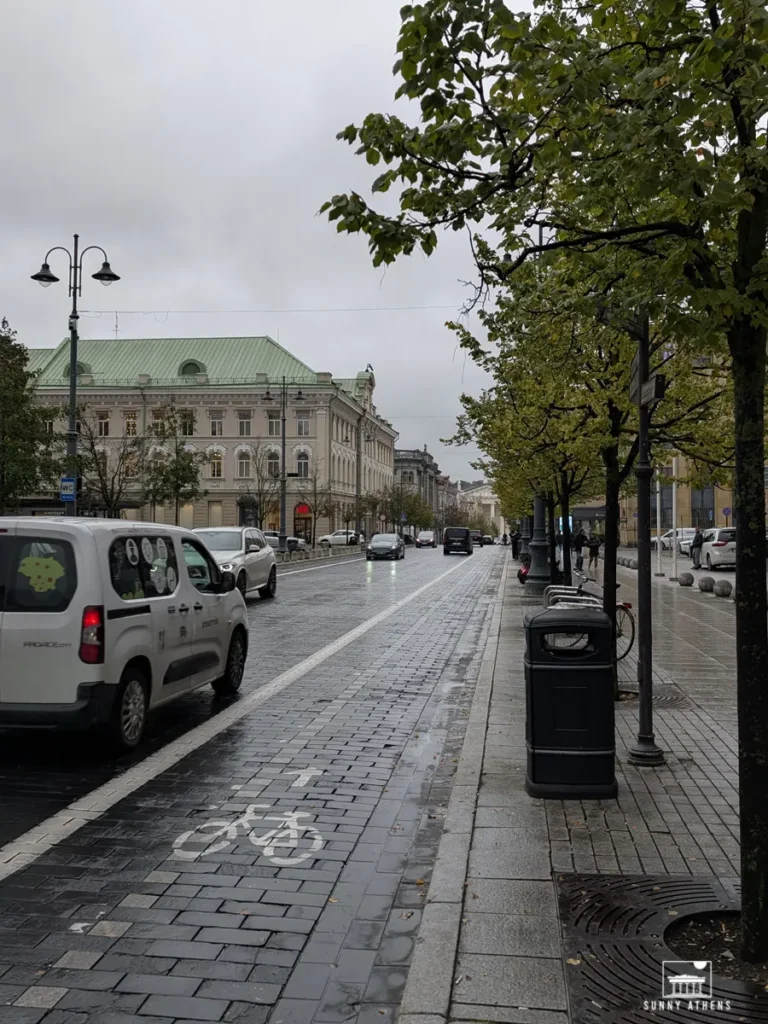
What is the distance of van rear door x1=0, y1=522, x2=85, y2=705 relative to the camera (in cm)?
694

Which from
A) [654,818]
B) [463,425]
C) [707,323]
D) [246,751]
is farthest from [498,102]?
[463,425]

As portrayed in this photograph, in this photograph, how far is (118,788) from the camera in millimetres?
6621

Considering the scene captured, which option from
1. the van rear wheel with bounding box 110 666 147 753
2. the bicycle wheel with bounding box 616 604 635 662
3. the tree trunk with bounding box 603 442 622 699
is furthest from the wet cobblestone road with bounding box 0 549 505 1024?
the bicycle wheel with bounding box 616 604 635 662

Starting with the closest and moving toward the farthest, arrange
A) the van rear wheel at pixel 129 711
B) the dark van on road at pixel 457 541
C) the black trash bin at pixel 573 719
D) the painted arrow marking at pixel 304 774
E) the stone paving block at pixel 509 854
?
1. the stone paving block at pixel 509 854
2. the black trash bin at pixel 573 719
3. the painted arrow marking at pixel 304 774
4. the van rear wheel at pixel 129 711
5. the dark van on road at pixel 457 541

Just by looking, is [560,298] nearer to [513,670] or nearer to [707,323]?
[707,323]

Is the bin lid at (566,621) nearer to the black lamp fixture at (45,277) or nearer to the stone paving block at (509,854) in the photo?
the stone paving block at (509,854)

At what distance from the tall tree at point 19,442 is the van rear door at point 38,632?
575 inches

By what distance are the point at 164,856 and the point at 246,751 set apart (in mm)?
2490

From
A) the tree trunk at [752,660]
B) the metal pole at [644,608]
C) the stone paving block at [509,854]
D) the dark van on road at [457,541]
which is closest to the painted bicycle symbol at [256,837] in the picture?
the stone paving block at [509,854]

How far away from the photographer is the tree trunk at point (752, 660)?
3.92 meters

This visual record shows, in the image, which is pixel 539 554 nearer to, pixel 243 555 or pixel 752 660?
pixel 243 555

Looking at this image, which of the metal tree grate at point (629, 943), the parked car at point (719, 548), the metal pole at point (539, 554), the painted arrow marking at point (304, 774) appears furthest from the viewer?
the parked car at point (719, 548)

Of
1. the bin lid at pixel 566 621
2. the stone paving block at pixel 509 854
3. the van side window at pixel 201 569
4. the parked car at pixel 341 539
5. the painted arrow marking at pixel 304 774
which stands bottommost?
the painted arrow marking at pixel 304 774

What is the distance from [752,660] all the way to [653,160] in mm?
2104
